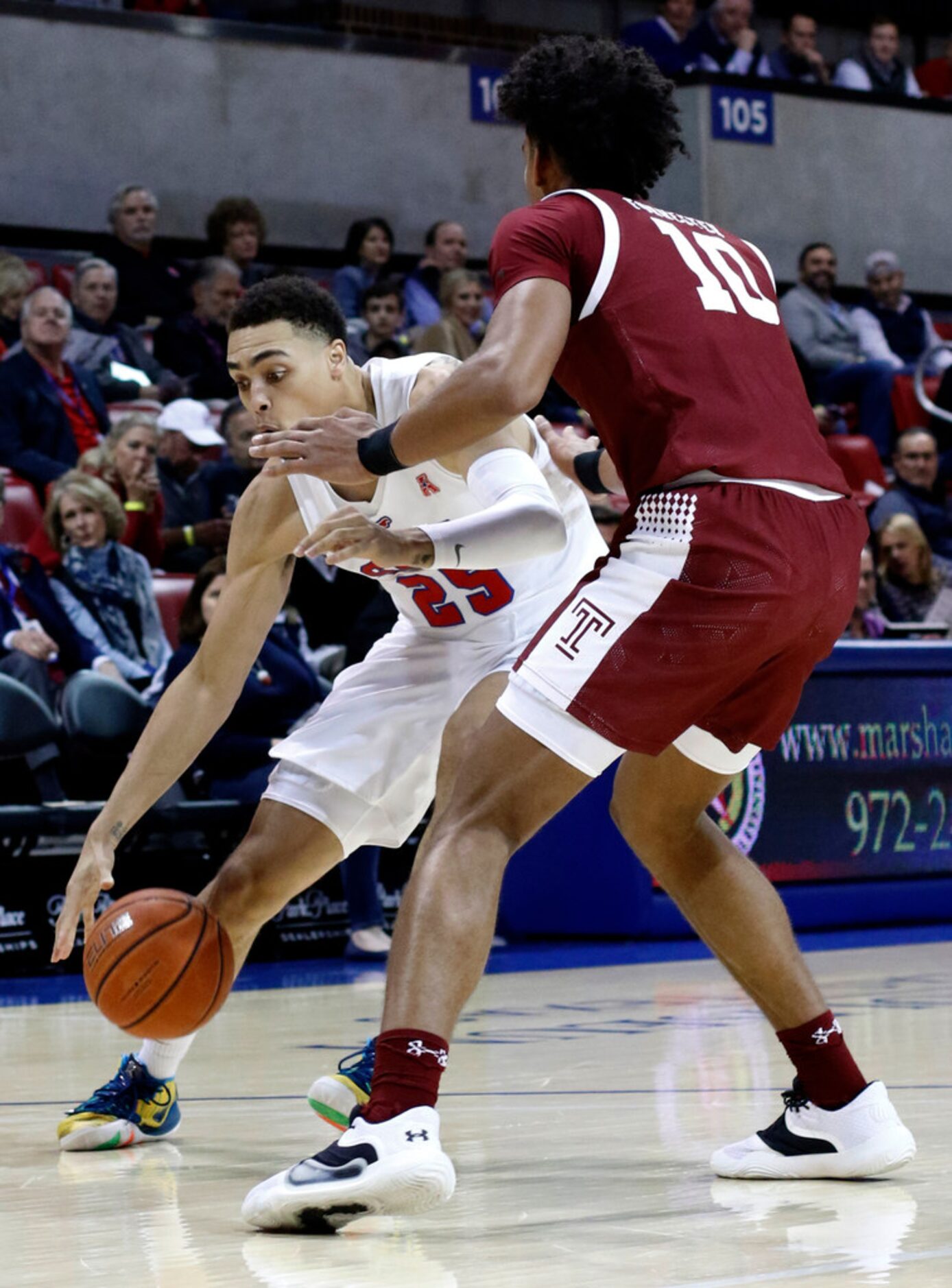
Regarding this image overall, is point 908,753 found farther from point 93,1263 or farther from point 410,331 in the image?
point 93,1263

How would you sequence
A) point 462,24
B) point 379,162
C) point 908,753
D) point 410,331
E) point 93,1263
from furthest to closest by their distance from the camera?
point 462,24
point 379,162
point 410,331
point 908,753
point 93,1263

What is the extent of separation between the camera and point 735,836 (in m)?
8.29

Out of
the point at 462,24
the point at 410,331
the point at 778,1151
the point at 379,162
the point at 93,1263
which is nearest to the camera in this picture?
the point at 93,1263

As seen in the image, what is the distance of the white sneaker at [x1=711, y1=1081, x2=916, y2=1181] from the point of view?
11.7ft

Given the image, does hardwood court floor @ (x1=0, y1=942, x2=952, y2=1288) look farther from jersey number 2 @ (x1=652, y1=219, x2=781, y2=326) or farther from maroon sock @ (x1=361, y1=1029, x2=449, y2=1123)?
jersey number 2 @ (x1=652, y1=219, x2=781, y2=326)

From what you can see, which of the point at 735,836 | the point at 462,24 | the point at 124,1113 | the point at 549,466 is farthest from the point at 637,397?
the point at 462,24

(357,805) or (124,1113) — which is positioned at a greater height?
(357,805)

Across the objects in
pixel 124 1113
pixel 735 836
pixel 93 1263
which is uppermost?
pixel 93 1263

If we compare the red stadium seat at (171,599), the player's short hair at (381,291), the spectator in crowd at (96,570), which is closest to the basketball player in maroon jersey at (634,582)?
the spectator in crowd at (96,570)

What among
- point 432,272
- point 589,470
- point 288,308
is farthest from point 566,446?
point 432,272

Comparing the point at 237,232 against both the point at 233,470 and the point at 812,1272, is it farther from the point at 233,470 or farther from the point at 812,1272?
the point at 812,1272

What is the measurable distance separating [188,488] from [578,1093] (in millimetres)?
5612

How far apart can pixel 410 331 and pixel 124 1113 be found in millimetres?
8216

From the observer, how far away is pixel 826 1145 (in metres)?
3.63
